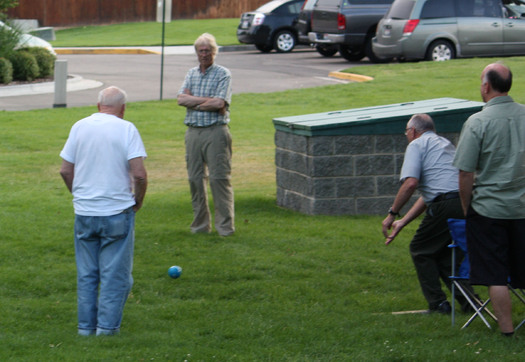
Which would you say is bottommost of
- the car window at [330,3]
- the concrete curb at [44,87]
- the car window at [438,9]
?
the concrete curb at [44,87]

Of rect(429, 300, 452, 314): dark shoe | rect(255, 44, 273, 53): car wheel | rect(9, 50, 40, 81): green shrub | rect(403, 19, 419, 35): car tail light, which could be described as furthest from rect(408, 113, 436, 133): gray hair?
rect(255, 44, 273, 53): car wheel

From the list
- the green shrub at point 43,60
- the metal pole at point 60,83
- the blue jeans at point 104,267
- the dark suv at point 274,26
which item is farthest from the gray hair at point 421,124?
the dark suv at point 274,26

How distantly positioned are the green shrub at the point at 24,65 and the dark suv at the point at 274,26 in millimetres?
10644

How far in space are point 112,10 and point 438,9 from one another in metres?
27.4

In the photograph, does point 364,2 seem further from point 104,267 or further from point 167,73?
point 104,267

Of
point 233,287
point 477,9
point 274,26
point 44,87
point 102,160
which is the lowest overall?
point 233,287

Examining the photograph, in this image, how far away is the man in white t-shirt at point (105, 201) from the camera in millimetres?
5750

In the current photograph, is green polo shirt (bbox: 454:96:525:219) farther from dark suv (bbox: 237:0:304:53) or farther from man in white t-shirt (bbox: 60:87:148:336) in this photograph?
dark suv (bbox: 237:0:304:53)

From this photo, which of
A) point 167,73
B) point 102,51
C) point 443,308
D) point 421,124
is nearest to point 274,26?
point 167,73

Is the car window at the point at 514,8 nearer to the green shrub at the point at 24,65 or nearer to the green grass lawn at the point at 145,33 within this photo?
the green shrub at the point at 24,65

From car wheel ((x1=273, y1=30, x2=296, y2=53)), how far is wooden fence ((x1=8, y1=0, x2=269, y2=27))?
16099mm

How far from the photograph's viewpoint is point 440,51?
2389 centimetres

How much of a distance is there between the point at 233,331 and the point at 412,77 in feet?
52.7

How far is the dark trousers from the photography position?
6.49 metres
